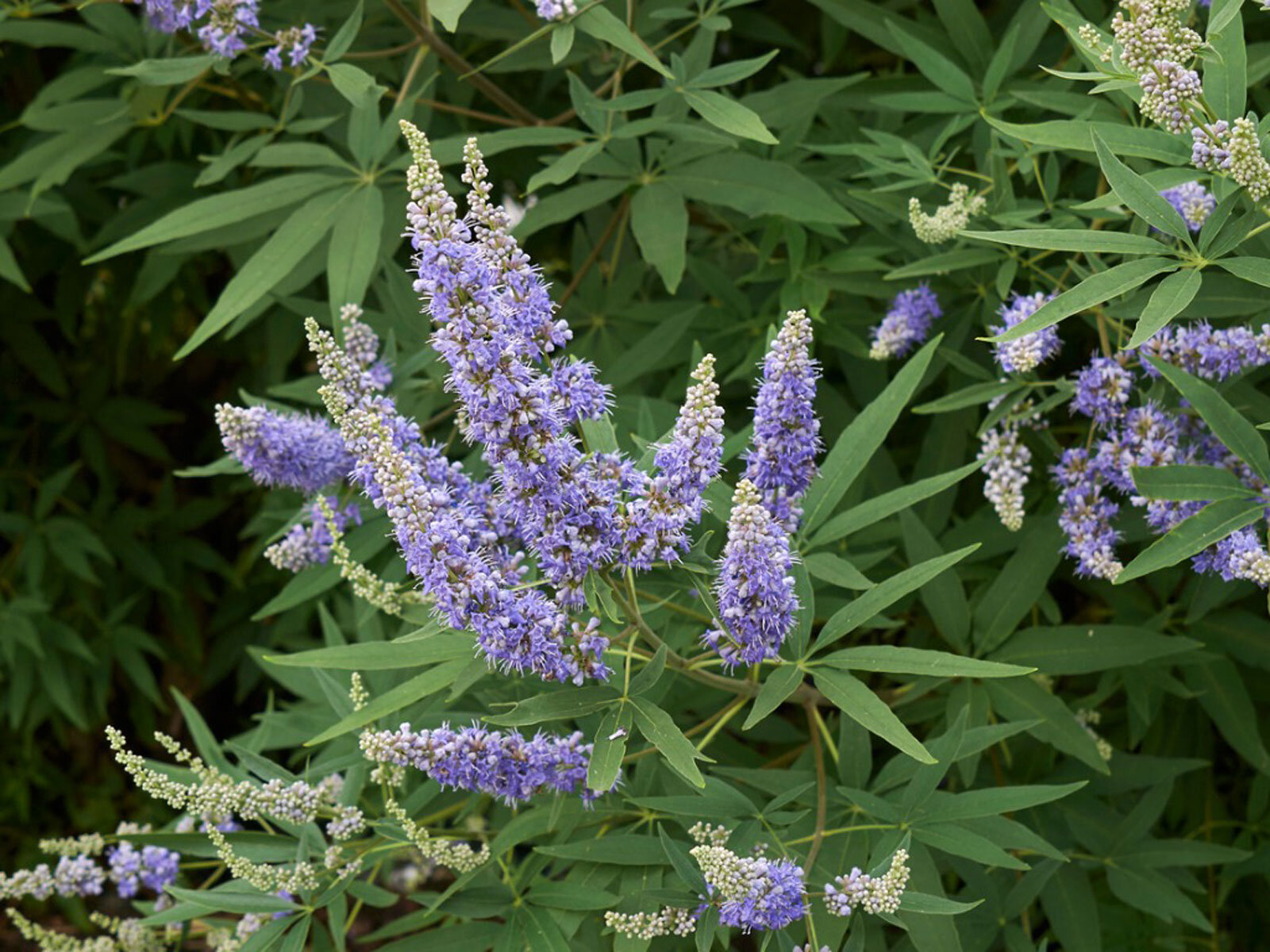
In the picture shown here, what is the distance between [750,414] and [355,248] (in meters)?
1.62

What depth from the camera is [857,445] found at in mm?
2957

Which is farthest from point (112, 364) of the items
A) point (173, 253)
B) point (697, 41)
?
point (697, 41)

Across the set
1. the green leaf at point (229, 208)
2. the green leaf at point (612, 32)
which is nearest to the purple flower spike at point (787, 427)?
the green leaf at point (612, 32)

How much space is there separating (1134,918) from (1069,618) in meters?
0.98

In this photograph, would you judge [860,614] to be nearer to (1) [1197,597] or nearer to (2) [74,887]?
(1) [1197,597]

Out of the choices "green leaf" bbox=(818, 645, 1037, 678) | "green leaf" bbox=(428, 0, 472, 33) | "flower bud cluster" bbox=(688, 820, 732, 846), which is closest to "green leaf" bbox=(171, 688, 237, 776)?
"flower bud cluster" bbox=(688, 820, 732, 846)

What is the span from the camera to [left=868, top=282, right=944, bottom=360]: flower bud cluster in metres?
3.45

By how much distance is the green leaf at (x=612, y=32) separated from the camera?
10.0 feet

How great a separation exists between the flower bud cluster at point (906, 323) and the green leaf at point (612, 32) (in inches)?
33.1

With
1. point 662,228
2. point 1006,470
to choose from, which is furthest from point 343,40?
point 1006,470

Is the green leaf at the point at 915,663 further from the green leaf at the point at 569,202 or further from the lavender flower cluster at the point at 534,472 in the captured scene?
the green leaf at the point at 569,202

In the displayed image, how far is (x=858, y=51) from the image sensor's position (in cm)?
544

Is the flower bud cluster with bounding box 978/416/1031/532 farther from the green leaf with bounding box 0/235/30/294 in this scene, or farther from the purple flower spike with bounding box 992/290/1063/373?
the green leaf with bounding box 0/235/30/294

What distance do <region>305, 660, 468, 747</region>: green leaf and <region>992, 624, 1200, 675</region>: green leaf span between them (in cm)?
146
